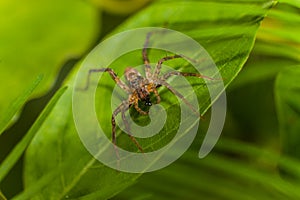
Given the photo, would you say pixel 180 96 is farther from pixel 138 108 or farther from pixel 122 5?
pixel 122 5

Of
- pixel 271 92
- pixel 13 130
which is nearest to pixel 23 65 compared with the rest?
pixel 13 130

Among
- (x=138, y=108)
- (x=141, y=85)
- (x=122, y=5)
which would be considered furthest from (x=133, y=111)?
(x=122, y=5)

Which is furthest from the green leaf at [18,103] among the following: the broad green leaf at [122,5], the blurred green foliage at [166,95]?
the broad green leaf at [122,5]

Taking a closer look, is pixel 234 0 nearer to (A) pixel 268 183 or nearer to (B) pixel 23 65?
(A) pixel 268 183

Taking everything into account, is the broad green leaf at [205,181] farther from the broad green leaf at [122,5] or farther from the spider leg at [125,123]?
the broad green leaf at [122,5]

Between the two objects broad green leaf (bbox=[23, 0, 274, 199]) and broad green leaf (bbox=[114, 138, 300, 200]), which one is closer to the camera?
broad green leaf (bbox=[23, 0, 274, 199])

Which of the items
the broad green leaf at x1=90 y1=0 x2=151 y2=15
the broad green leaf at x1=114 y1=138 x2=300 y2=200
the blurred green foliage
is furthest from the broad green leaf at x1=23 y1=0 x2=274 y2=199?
the broad green leaf at x1=90 y1=0 x2=151 y2=15

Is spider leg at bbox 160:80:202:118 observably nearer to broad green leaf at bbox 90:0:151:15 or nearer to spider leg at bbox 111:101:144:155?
spider leg at bbox 111:101:144:155
